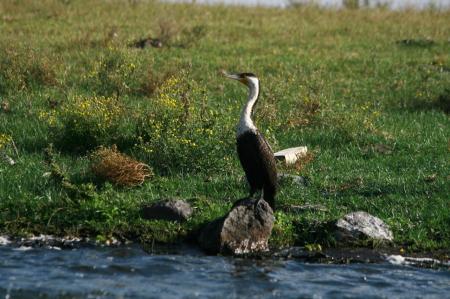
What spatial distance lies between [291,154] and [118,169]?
8.14 ft

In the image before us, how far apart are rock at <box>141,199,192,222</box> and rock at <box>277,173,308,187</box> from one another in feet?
5.44

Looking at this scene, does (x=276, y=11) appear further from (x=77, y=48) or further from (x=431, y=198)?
(x=431, y=198)

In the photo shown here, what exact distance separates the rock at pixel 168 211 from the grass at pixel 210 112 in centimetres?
12

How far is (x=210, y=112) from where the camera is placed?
13.1 meters

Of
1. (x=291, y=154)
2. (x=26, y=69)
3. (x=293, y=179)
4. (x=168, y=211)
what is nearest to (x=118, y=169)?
(x=168, y=211)

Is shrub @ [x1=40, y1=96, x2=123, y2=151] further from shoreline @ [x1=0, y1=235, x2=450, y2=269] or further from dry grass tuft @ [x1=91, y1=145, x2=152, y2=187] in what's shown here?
shoreline @ [x1=0, y1=235, x2=450, y2=269]

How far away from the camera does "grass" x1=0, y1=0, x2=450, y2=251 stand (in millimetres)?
10773

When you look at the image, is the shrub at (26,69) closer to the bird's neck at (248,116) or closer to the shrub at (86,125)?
the shrub at (86,125)

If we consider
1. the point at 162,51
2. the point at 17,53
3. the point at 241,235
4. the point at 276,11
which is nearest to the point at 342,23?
the point at 276,11

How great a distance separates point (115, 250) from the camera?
999 centimetres

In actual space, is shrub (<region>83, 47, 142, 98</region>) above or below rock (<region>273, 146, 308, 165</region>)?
above

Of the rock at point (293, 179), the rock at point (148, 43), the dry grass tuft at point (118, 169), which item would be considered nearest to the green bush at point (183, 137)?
the dry grass tuft at point (118, 169)

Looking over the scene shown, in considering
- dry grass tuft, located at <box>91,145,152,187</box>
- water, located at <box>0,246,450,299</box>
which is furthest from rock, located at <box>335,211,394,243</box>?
dry grass tuft, located at <box>91,145,152,187</box>

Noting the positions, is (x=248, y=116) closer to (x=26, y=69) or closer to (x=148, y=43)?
(x=26, y=69)
